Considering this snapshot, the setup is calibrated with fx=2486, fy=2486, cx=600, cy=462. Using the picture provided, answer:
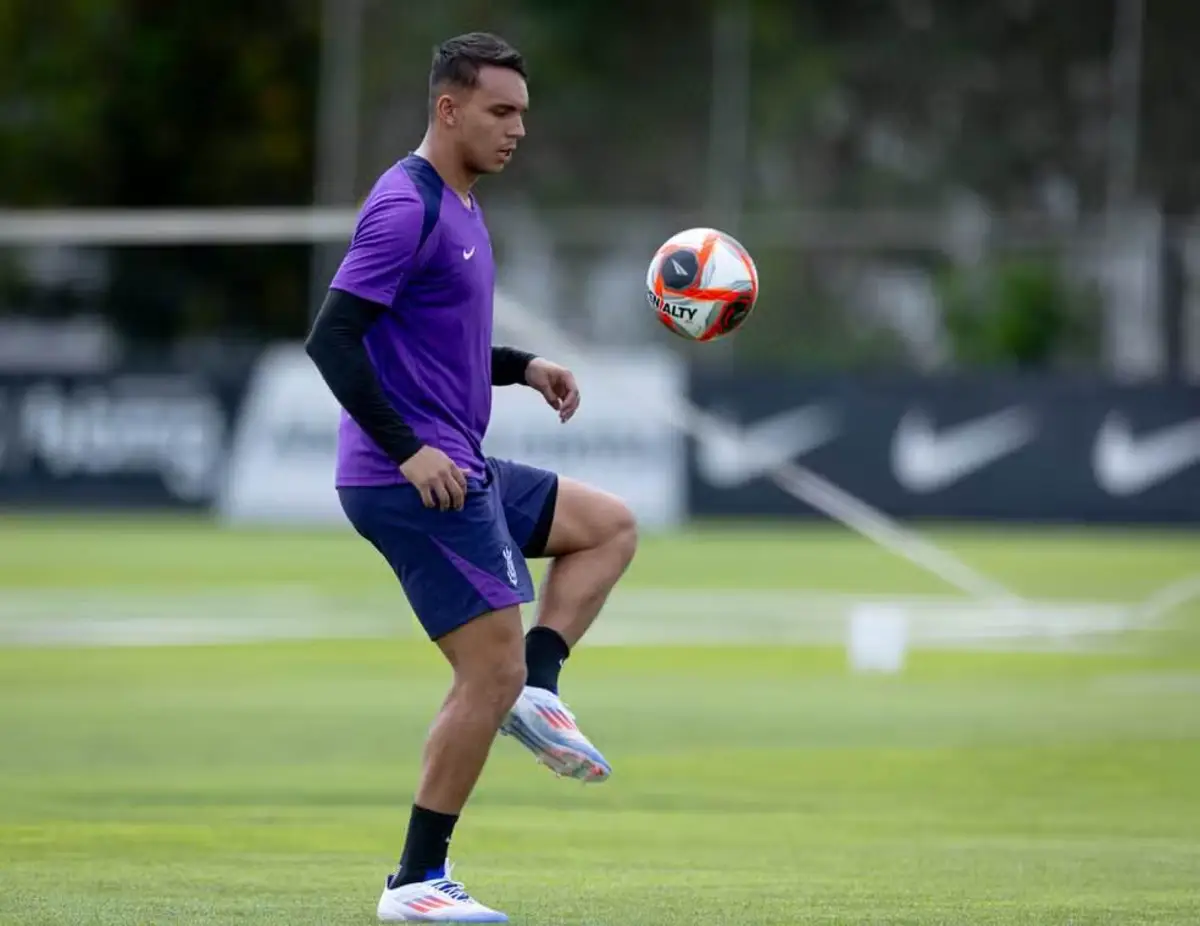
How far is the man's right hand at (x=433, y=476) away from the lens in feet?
22.7

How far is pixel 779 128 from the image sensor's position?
3058cm

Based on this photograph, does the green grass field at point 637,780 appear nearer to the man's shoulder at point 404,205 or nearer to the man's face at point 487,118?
the man's shoulder at point 404,205

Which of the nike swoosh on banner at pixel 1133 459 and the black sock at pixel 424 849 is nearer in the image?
the black sock at pixel 424 849

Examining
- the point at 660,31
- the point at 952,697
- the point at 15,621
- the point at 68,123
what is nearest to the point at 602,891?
the point at 952,697

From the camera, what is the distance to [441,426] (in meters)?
7.15

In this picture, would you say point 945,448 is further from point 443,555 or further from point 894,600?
point 443,555

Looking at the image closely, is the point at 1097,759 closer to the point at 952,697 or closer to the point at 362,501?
the point at 952,697

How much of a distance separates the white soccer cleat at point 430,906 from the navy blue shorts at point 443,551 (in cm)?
72

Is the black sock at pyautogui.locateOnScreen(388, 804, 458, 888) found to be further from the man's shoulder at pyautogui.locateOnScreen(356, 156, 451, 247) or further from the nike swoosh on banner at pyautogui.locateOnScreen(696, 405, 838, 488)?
the nike swoosh on banner at pyautogui.locateOnScreen(696, 405, 838, 488)

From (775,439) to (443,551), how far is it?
19.9m

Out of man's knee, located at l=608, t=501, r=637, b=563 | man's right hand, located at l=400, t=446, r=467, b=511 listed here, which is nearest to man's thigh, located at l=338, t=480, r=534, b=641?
man's right hand, located at l=400, t=446, r=467, b=511

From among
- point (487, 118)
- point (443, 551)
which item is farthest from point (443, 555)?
point (487, 118)

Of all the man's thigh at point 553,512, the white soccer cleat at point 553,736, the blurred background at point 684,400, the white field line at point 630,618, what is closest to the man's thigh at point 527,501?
the man's thigh at point 553,512

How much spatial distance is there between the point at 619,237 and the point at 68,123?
10.0 m
